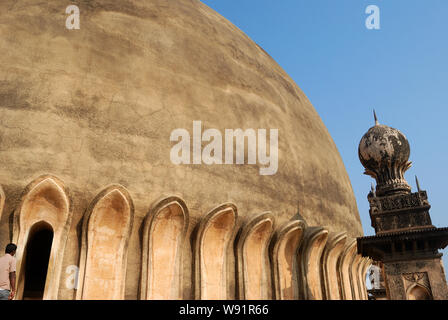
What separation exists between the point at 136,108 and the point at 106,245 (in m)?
2.56

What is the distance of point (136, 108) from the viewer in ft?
24.2

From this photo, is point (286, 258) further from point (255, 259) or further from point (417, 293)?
point (417, 293)

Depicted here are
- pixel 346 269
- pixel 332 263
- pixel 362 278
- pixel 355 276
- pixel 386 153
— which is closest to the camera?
pixel 386 153

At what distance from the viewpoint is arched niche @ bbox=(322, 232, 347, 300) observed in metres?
9.27

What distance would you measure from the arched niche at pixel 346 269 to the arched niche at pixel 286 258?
1807mm

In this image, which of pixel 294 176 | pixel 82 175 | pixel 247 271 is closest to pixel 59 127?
pixel 82 175

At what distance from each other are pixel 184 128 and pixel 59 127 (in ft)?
7.54

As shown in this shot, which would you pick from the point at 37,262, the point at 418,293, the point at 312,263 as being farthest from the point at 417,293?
the point at 37,262

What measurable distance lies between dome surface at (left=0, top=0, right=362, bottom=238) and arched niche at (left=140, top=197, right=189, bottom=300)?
24cm

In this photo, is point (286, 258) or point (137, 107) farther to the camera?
point (286, 258)

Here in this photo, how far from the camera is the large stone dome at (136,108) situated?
6488mm

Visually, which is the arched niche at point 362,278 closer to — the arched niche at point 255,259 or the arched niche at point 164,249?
the arched niche at point 255,259

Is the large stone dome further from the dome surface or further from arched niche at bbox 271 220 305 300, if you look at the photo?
arched niche at bbox 271 220 305 300
